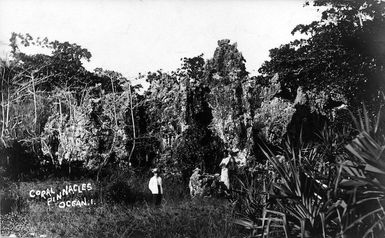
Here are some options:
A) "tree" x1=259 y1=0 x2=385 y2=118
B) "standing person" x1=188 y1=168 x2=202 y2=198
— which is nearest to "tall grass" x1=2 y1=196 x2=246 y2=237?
"standing person" x1=188 y1=168 x2=202 y2=198

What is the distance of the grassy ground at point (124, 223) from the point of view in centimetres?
719

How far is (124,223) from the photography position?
24.9ft

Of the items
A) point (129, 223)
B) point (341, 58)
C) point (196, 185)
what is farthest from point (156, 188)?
point (341, 58)

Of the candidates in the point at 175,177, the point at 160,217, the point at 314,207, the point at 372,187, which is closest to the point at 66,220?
the point at 160,217

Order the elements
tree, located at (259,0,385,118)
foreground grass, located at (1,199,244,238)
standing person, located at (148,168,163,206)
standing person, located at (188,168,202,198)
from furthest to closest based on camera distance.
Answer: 1. tree, located at (259,0,385,118)
2. standing person, located at (188,168,202,198)
3. standing person, located at (148,168,163,206)
4. foreground grass, located at (1,199,244,238)

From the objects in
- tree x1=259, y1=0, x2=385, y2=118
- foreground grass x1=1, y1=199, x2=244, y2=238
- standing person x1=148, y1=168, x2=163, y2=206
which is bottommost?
foreground grass x1=1, y1=199, x2=244, y2=238

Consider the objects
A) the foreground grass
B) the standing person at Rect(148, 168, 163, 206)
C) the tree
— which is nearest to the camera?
the foreground grass

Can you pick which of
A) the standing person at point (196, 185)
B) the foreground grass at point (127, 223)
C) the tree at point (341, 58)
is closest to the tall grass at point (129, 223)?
the foreground grass at point (127, 223)

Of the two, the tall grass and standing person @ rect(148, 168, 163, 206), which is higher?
standing person @ rect(148, 168, 163, 206)

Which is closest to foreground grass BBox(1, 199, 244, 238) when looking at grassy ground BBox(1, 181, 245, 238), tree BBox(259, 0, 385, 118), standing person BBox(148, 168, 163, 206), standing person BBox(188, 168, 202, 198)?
grassy ground BBox(1, 181, 245, 238)

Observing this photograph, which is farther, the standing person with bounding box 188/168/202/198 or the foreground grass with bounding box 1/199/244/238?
the standing person with bounding box 188/168/202/198

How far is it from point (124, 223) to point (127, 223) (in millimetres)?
58

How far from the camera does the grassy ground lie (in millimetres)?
7188

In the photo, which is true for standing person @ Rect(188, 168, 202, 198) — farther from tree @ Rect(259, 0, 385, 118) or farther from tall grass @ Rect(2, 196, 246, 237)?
tree @ Rect(259, 0, 385, 118)
